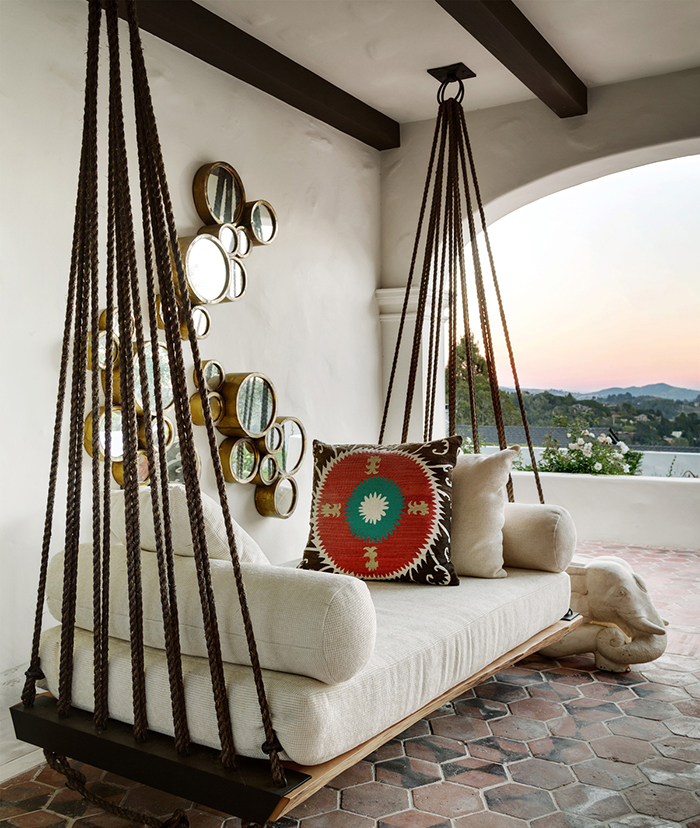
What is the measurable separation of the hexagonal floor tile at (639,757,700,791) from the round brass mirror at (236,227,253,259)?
2.56m

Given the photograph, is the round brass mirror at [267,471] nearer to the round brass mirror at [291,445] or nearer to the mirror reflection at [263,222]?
the round brass mirror at [291,445]

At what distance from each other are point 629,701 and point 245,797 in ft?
6.05

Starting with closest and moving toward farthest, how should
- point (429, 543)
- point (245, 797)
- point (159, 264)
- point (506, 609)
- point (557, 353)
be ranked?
1. point (245, 797)
2. point (159, 264)
3. point (506, 609)
4. point (429, 543)
5. point (557, 353)

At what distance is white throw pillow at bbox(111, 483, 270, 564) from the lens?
200 cm

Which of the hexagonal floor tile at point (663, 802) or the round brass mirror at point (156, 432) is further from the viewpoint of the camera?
the round brass mirror at point (156, 432)

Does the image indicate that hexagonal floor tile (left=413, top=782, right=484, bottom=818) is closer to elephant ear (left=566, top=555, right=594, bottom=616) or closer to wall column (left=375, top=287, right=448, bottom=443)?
elephant ear (left=566, top=555, right=594, bottom=616)

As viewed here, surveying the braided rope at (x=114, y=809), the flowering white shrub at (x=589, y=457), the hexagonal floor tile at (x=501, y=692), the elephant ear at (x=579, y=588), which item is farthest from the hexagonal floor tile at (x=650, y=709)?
the flowering white shrub at (x=589, y=457)

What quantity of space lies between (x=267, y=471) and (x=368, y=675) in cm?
195

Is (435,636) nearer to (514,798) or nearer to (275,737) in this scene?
(514,798)

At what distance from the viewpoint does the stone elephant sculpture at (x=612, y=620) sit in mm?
3129

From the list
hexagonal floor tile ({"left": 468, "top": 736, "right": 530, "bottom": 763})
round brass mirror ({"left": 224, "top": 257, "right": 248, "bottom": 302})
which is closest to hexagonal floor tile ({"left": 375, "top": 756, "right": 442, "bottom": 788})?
hexagonal floor tile ({"left": 468, "top": 736, "right": 530, "bottom": 763})

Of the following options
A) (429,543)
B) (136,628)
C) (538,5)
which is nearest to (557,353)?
(538,5)

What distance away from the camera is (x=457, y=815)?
81.1 inches

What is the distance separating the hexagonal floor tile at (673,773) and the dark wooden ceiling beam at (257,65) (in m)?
3.15
